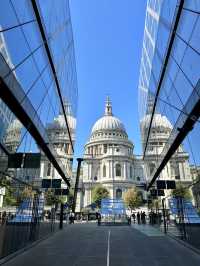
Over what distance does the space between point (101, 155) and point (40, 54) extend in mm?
112166

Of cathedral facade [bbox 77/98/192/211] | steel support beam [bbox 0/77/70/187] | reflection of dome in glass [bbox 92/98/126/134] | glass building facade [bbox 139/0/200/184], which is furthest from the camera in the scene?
reflection of dome in glass [bbox 92/98/126/134]

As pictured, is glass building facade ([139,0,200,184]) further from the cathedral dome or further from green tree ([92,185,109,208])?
the cathedral dome

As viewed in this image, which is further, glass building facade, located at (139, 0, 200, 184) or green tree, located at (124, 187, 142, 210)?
green tree, located at (124, 187, 142, 210)

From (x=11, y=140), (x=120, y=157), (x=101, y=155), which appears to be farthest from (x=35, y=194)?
(x=101, y=155)

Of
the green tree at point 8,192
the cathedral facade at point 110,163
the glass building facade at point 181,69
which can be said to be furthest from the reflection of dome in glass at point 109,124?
the green tree at point 8,192

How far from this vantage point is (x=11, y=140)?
44.6ft

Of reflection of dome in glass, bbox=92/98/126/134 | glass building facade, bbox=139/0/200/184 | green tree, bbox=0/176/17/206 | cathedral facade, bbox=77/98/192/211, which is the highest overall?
reflection of dome in glass, bbox=92/98/126/134

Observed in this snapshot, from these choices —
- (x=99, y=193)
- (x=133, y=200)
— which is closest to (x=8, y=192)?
(x=133, y=200)

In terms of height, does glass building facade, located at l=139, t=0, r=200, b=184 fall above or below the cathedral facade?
below

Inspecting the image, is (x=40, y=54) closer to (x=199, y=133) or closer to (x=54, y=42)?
(x=54, y=42)

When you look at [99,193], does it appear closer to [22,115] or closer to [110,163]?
[110,163]

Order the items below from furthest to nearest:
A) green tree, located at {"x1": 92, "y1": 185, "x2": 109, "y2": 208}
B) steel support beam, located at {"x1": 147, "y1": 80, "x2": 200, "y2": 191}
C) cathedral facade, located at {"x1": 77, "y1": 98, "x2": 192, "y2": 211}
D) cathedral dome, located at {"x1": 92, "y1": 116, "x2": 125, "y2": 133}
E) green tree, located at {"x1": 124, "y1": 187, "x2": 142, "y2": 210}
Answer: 1. cathedral dome, located at {"x1": 92, "y1": 116, "x2": 125, "y2": 133}
2. cathedral facade, located at {"x1": 77, "y1": 98, "x2": 192, "y2": 211}
3. green tree, located at {"x1": 92, "y1": 185, "x2": 109, "y2": 208}
4. green tree, located at {"x1": 124, "y1": 187, "x2": 142, "y2": 210}
5. steel support beam, located at {"x1": 147, "y1": 80, "x2": 200, "y2": 191}

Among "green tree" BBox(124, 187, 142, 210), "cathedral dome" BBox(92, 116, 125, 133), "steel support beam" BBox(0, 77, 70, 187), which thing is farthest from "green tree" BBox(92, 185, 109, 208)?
"steel support beam" BBox(0, 77, 70, 187)

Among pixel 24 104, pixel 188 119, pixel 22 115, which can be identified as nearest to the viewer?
pixel 24 104
